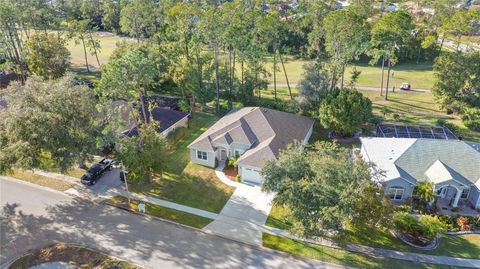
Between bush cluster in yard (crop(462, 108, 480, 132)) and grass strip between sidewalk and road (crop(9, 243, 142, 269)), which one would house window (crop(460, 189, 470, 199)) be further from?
grass strip between sidewalk and road (crop(9, 243, 142, 269))

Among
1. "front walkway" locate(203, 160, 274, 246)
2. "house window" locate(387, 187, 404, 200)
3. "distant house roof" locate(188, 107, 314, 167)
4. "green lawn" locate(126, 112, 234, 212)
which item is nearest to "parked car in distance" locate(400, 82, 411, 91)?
"distant house roof" locate(188, 107, 314, 167)

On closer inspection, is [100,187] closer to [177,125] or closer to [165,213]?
[165,213]

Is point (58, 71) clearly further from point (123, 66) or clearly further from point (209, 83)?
point (123, 66)

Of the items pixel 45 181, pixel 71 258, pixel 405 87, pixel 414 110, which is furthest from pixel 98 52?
pixel 414 110

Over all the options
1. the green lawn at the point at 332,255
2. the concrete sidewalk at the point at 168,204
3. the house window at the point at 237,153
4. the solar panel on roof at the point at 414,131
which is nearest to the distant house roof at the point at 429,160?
the solar panel on roof at the point at 414,131

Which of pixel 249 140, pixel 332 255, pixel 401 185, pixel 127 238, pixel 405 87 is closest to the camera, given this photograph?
pixel 332 255

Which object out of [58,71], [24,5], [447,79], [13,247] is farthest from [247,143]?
[24,5]
